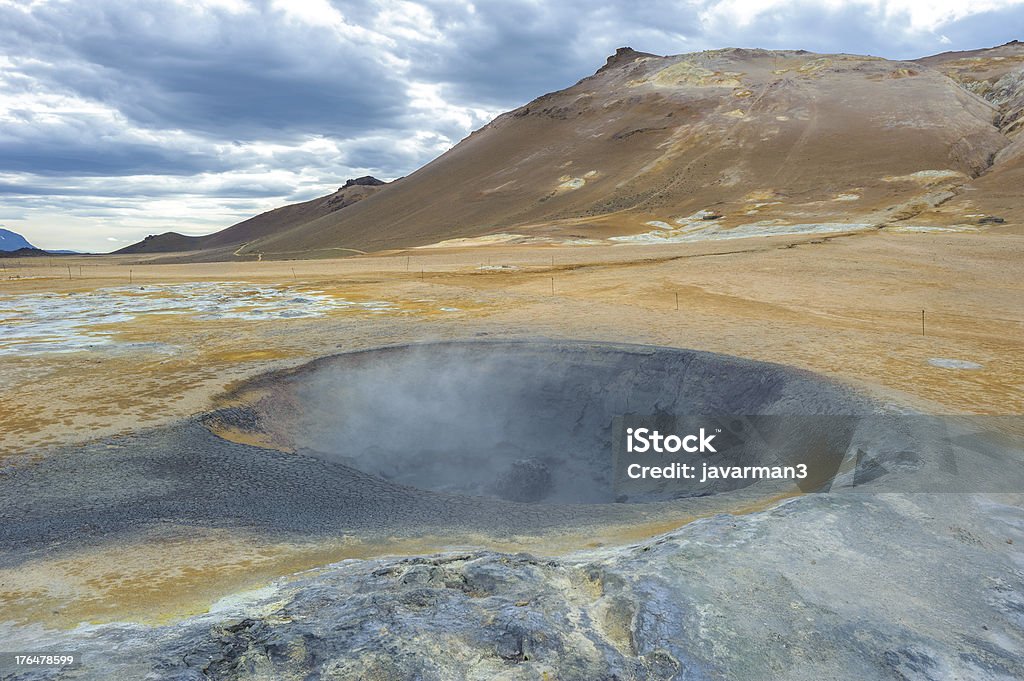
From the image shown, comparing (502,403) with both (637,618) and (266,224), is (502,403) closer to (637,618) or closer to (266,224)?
(637,618)

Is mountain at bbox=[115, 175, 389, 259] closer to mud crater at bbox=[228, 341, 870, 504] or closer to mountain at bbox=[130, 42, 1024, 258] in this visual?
mountain at bbox=[130, 42, 1024, 258]

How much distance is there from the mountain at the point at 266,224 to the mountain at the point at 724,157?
23270 millimetres

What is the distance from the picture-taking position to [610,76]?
9300cm

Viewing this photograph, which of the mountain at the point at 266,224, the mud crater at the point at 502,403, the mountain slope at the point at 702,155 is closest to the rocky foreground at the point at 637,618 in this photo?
the mud crater at the point at 502,403

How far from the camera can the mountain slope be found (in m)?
49.1

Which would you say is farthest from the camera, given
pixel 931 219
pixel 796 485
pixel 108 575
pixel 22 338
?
pixel 931 219

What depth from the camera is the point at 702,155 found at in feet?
204

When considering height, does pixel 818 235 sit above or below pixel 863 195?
below

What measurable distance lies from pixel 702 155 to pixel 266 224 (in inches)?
3726

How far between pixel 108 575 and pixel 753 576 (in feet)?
12.4

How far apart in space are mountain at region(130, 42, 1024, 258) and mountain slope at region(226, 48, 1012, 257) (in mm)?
231

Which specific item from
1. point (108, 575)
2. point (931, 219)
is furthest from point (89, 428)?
point (931, 219)

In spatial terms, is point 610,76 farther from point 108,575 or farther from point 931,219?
point 108,575

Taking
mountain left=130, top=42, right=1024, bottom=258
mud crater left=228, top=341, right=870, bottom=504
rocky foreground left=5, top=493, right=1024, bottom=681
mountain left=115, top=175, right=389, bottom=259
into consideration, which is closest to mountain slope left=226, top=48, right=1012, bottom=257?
mountain left=130, top=42, right=1024, bottom=258
